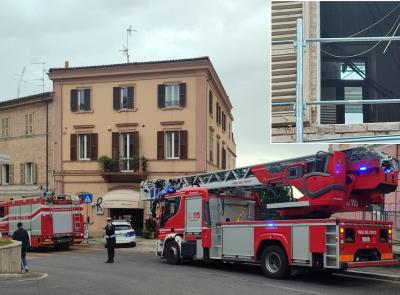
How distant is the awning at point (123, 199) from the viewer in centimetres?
3529

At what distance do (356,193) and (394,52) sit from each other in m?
8.08

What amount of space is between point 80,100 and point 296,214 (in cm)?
2530

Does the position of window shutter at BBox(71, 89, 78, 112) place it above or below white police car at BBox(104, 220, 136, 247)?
above

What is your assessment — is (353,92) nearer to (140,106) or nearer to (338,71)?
(338,71)

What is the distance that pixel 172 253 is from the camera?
1927cm

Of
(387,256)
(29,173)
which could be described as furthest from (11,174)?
(387,256)

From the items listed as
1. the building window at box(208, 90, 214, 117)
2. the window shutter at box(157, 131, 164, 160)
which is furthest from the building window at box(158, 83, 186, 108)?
the building window at box(208, 90, 214, 117)

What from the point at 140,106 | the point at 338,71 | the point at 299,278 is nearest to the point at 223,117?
the point at 140,106

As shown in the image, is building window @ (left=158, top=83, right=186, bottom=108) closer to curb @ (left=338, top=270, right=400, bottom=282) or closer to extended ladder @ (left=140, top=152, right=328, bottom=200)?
extended ladder @ (left=140, top=152, right=328, bottom=200)

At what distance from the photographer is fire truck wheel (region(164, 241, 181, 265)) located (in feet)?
62.4

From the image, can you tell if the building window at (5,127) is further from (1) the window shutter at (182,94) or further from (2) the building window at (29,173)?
(1) the window shutter at (182,94)

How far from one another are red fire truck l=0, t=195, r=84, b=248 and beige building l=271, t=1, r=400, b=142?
22532mm

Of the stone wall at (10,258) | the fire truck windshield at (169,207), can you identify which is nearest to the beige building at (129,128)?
the fire truck windshield at (169,207)

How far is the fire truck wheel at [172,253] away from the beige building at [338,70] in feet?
41.5
